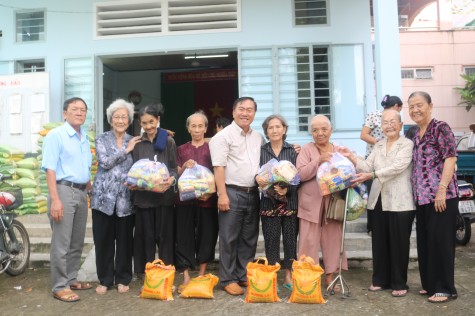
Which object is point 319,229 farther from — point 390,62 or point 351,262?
point 390,62

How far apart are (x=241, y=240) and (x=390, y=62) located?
342 centimetres

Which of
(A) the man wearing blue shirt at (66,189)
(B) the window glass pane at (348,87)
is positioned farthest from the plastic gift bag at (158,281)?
(B) the window glass pane at (348,87)

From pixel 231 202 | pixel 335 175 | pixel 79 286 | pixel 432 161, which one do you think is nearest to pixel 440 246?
pixel 432 161

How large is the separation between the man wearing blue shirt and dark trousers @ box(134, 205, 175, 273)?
A: 55 cm

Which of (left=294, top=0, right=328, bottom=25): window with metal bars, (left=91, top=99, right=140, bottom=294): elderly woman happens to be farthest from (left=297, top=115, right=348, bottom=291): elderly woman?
(left=294, top=0, right=328, bottom=25): window with metal bars

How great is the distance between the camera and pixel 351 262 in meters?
4.77

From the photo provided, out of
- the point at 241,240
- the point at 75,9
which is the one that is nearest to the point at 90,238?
the point at 241,240

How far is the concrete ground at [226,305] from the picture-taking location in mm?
3383

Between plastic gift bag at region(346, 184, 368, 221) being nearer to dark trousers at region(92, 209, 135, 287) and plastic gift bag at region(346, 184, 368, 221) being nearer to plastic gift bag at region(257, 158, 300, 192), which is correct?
plastic gift bag at region(257, 158, 300, 192)

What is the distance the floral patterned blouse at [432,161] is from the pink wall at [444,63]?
14.6 metres

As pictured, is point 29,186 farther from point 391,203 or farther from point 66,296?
point 391,203

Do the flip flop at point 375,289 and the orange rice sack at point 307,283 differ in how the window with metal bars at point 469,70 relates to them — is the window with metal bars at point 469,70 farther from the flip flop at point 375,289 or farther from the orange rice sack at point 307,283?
the orange rice sack at point 307,283

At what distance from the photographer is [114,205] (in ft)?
12.5

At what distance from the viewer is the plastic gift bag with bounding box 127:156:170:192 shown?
11.9 feet
